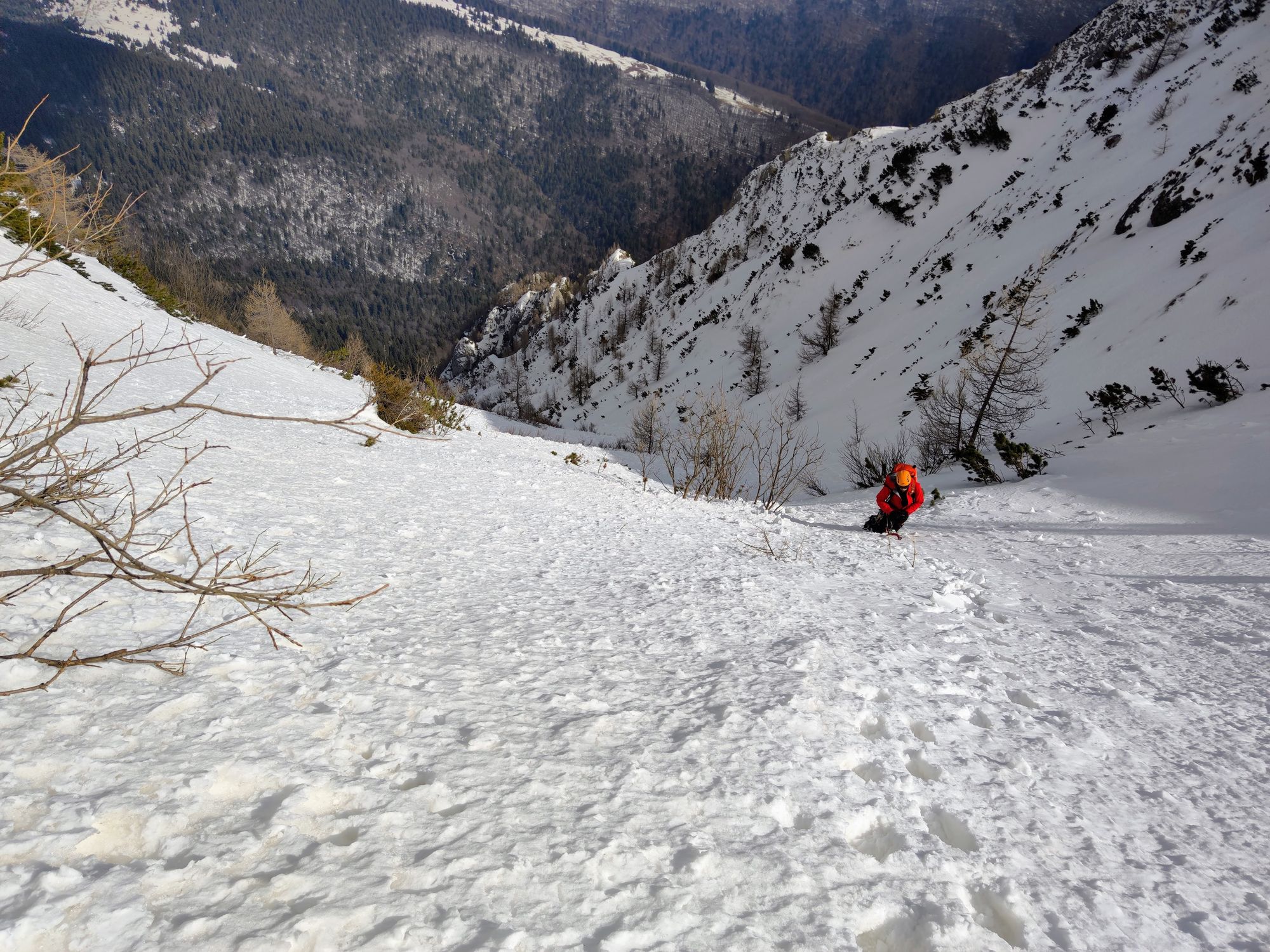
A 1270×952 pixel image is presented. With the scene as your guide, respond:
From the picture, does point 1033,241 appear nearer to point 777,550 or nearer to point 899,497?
point 899,497

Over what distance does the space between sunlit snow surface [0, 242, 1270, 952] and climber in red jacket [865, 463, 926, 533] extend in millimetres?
3177

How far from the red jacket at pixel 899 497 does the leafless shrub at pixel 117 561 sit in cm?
694

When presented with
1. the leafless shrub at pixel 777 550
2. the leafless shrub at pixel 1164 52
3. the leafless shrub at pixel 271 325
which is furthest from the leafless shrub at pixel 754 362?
the leafless shrub at pixel 271 325

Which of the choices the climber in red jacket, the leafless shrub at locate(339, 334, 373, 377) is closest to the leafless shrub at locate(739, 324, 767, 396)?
the leafless shrub at locate(339, 334, 373, 377)

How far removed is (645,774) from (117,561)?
1.77 metres

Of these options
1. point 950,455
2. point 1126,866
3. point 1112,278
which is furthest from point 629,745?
point 1112,278

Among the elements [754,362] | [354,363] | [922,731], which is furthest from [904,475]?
[754,362]

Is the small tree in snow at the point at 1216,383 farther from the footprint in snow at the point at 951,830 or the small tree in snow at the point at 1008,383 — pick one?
the footprint in snow at the point at 951,830

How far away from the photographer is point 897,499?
7809mm

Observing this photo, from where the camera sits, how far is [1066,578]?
5324mm

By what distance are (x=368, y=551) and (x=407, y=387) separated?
1150 centimetres

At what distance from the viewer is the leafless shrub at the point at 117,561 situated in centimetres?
148

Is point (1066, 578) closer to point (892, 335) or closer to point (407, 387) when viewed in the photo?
point (407, 387)

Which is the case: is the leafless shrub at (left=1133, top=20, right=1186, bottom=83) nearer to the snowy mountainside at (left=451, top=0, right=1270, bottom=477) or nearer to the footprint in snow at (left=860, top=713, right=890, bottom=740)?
the snowy mountainside at (left=451, top=0, right=1270, bottom=477)
